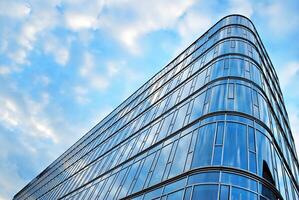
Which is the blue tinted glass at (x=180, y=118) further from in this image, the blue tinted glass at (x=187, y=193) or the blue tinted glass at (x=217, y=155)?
the blue tinted glass at (x=187, y=193)

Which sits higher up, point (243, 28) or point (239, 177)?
point (243, 28)

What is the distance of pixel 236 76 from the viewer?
888 inches

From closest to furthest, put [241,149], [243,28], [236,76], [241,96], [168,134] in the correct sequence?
1. [241,149]
2. [241,96]
3. [236,76]
4. [168,134]
5. [243,28]

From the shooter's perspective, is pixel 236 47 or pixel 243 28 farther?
pixel 243 28

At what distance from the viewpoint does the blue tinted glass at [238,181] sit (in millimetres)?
15288

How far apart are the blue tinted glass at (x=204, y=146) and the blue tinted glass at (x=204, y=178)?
0.77 m

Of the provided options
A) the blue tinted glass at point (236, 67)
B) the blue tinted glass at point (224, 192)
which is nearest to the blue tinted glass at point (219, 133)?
the blue tinted glass at point (224, 192)

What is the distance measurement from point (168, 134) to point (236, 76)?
7002 mm

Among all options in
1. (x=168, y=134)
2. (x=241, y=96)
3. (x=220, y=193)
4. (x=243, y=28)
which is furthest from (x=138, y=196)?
(x=243, y=28)

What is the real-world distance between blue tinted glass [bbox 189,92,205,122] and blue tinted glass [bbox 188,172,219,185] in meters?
6.10

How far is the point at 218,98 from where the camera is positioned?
2125 centimetres

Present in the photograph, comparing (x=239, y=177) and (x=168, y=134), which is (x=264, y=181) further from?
(x=168, y=134)

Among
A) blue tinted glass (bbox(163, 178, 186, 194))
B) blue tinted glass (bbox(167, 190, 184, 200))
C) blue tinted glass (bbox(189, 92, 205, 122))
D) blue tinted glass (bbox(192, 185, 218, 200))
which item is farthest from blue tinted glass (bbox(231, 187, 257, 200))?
blue tinted glass (bbox(189, 92, 205, 122))

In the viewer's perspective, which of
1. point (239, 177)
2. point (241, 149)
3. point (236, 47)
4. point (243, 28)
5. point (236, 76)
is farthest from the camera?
point (243, 28)
